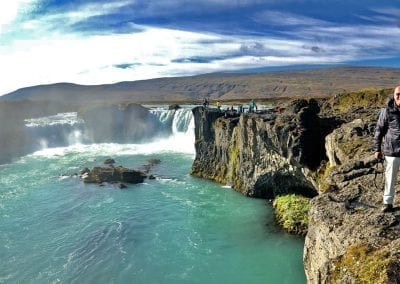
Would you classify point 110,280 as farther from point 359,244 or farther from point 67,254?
point 359,244

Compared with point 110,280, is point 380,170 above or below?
above

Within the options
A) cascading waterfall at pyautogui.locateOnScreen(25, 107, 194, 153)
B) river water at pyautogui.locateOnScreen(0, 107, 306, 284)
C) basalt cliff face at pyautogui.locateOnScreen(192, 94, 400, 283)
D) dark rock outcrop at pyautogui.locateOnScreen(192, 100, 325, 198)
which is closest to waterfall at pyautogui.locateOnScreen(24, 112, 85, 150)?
cascading waterfall at pyautogui.locateOnScreen(25, 107, 194, 153)

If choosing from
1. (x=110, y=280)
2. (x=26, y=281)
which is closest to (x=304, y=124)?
(x=110, y=280)

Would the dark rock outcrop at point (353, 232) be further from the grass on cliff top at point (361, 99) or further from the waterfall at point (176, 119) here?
the waterfall at point (176, 119)

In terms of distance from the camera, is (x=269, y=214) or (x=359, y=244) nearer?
(x=359, y=244)

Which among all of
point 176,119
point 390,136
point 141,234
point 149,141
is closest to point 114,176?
point 141,234

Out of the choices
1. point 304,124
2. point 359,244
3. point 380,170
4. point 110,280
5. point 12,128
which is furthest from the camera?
point 12,128
